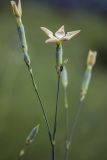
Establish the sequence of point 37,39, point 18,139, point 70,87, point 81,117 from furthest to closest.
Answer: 1. point 37,39
2. point 70,87
3. point 81,117
4. point 18,139

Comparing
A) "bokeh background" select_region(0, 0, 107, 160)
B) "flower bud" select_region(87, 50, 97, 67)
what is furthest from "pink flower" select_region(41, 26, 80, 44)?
"bokeh background" select_region(0, 0, 107, 160)

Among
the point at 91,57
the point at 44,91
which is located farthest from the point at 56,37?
the point at 44,91

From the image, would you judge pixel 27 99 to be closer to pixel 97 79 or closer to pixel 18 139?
pixel 18 139

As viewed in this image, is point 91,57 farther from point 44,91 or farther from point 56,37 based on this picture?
point 44,91

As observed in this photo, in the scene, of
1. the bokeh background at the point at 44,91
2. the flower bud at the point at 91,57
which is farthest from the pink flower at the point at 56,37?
the bokeh background at the point at 44,91

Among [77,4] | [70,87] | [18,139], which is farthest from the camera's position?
[77,4]

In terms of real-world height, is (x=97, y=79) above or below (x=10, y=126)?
below

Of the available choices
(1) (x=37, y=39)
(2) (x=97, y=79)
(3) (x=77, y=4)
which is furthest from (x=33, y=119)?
(3) (x=77, y=4)

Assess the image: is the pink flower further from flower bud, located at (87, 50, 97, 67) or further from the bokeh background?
the bokeh background
